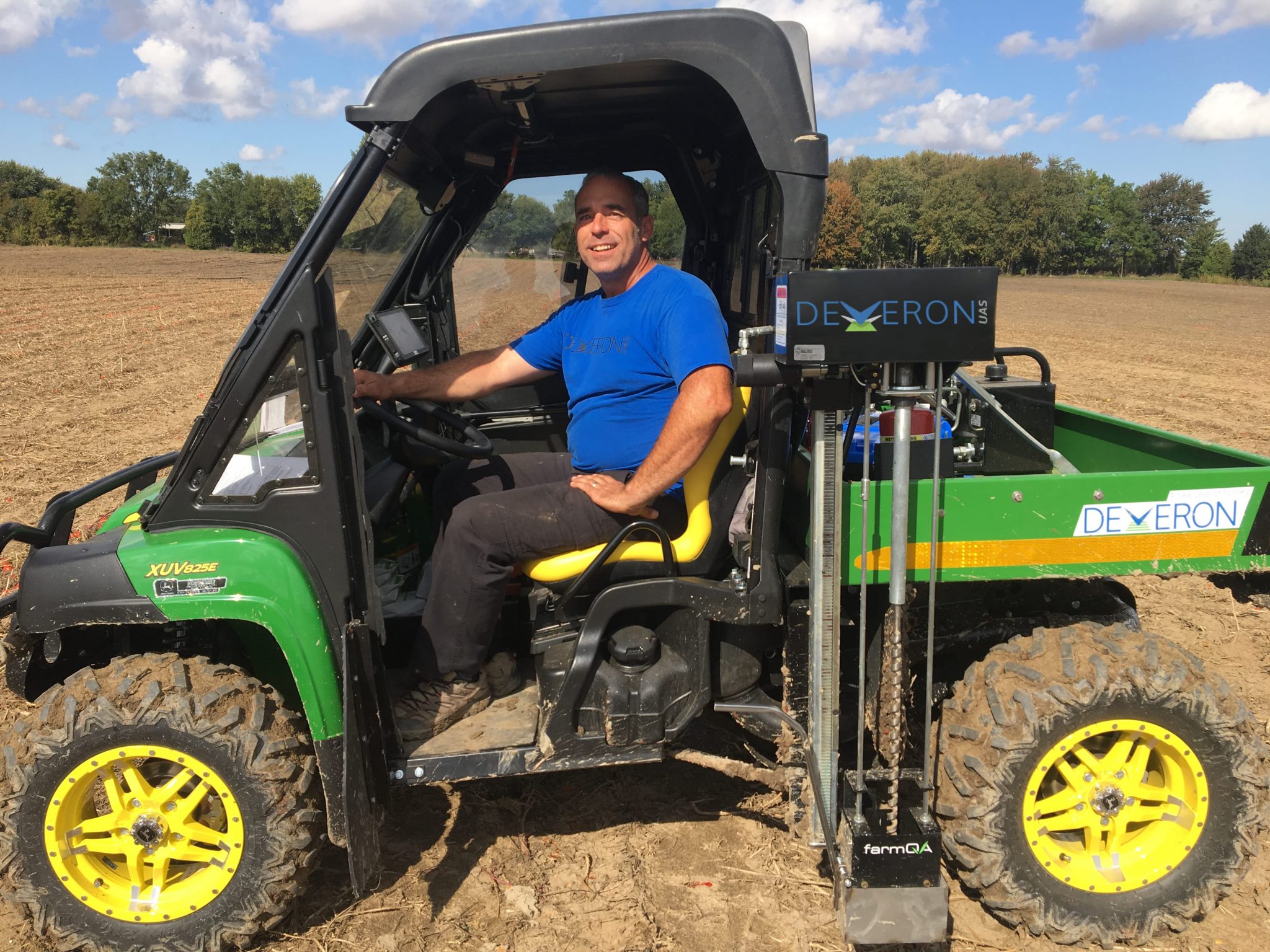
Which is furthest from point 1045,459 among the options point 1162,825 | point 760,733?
point 760,733

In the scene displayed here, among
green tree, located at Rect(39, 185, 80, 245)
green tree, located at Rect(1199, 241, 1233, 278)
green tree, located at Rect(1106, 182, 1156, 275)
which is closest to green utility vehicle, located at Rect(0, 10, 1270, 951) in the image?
green tree, located at Rect(39, 185, 80, 245)

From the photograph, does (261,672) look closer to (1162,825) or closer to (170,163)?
(1162,825)

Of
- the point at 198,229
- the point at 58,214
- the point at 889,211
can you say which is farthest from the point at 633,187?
the point at 58,214

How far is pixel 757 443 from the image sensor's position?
2.65 m

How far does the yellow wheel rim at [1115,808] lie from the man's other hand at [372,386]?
7.33 feet

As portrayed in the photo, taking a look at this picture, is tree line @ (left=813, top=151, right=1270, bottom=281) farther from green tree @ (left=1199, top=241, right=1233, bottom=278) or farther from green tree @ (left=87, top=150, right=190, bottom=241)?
green tree @ (left=87, top=150, right=190, bottom=241)

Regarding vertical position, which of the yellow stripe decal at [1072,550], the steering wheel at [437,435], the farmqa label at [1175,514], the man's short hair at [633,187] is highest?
the man's short hair at [633,187]

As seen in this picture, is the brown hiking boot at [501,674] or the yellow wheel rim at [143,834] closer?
the yellow wheel rim at [143,834]

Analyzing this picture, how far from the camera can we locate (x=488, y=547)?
2.65 m

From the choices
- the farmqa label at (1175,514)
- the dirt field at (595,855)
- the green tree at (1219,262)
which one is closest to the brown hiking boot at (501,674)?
the dirt field at (595,855)

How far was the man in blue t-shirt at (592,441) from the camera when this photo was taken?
261 cm

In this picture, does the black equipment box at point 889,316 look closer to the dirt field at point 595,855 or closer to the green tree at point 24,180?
the dirt field at point 595,855

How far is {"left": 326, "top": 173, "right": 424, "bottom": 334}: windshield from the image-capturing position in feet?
8.30

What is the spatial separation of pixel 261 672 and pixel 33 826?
2.26 feet
